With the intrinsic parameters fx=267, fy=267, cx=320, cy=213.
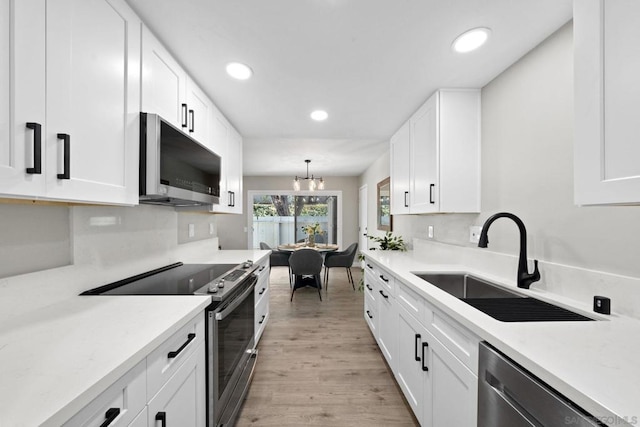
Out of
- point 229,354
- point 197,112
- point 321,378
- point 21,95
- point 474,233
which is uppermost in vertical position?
point 197,112

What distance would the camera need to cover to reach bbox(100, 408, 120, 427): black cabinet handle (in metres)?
0.67

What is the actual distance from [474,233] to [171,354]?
2.00 m

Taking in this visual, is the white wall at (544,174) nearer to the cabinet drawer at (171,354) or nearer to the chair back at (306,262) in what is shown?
the cabinet drawer at (171,354)

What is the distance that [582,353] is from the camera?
2.49 feet

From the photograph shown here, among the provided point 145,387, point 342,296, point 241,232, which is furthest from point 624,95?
point 241,232

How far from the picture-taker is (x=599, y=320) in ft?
3.38

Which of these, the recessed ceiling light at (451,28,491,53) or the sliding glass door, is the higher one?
the recessed ceiling light at (451,28,491,53)

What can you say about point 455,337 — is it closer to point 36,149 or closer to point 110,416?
point 110,416

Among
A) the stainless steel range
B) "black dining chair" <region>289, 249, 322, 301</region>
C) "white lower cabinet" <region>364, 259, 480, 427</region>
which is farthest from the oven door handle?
"black dining chair" <region>289, 249, 322, 301</region>

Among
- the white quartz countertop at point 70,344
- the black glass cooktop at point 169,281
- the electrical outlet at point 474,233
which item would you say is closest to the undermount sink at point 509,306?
the electrical outlet at point 474,233

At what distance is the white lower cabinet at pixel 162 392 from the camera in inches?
26.7

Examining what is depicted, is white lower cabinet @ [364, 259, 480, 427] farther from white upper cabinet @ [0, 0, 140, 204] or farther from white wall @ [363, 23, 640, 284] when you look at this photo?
white upper cabinet @ [0, 0, 140, 204]

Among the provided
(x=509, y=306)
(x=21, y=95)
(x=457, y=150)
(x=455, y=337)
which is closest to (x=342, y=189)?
(x=457, y=150)

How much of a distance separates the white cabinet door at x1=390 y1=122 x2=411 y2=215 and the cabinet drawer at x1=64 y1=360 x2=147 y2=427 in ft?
7.70
